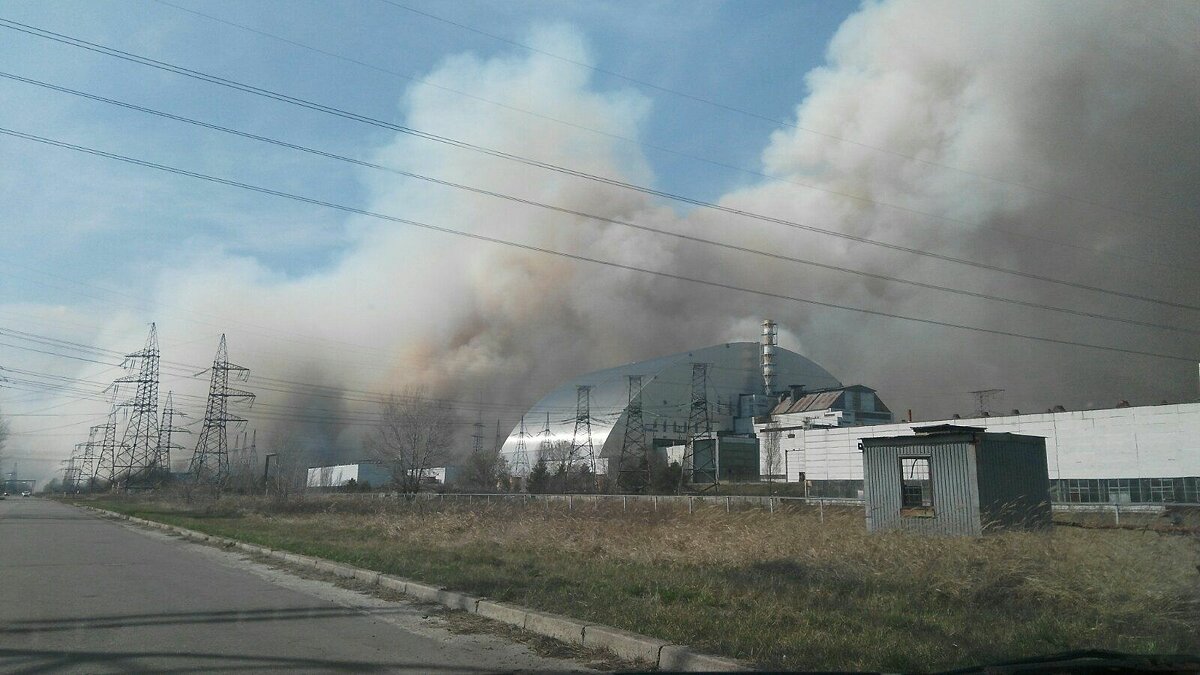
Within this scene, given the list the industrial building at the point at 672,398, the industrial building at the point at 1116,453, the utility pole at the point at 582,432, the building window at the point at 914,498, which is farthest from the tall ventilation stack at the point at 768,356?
the building window at the point at 914,498

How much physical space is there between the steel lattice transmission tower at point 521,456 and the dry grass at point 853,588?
69544 millimetres

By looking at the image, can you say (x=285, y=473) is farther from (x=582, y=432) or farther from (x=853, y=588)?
(x=853, y=588)

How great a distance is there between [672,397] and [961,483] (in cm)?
6887

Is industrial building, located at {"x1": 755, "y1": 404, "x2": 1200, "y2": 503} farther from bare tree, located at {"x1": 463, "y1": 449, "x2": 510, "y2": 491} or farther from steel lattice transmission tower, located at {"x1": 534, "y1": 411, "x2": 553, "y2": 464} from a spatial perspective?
steel lattice transmission tower, located at {"x1": 534, "y1": 411, "x2": 553, "y2": 464}

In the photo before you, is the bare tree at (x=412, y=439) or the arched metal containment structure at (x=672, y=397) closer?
the bare tree at (x=412, y=439)

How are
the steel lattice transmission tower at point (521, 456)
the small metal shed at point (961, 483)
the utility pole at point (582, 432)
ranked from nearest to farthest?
the small metal shed at point (961, 483)
the utility pole at point (582, 432)
the steel lattice transmission tower at point (521, 456)

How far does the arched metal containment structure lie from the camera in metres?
84.8

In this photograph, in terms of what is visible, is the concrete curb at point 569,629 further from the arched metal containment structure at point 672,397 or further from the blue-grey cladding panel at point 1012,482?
the arched metal containment structure at point 672,397

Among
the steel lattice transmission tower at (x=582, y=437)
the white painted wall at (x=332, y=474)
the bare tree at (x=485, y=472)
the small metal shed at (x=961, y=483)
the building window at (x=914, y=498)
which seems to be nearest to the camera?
the small metal shed at (x=961, y=483)

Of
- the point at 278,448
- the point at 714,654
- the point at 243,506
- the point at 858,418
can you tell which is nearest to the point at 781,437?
the point at 858,418

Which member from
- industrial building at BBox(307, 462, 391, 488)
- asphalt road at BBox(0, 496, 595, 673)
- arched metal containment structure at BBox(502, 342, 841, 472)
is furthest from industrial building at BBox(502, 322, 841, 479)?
asphalt road at BBox(0, 496, 595, 673)

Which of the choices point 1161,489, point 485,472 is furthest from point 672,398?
point 1161,489

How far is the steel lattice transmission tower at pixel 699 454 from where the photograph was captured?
201ft

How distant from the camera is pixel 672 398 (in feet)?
288
